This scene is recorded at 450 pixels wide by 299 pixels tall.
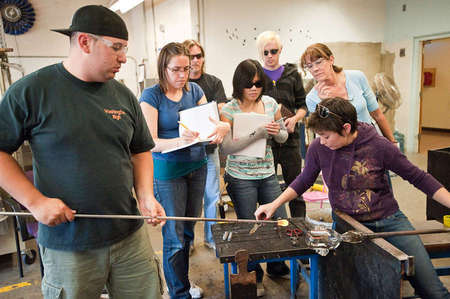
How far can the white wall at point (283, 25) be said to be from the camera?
5.16 metres

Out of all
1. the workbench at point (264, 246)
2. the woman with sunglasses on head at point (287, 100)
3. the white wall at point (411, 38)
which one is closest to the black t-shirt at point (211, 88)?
the woman with sunglasses on head at point (287, 100)

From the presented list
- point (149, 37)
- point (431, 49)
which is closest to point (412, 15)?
point (431, 49)

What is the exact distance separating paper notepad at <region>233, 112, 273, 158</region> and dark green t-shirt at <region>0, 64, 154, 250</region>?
0.87 m

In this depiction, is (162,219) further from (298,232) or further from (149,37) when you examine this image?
(149,37)

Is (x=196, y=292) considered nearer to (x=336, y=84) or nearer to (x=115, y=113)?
(x=115, y=113)

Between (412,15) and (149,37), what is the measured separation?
186 inches

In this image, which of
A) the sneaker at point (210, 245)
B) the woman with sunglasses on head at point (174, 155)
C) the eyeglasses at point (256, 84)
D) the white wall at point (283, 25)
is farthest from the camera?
the white wall at point (283, 25)

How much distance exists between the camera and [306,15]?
223 inches

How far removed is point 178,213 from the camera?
184 centimetres

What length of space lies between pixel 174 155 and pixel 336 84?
1.17m

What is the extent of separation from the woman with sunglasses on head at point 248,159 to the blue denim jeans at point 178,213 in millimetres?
200

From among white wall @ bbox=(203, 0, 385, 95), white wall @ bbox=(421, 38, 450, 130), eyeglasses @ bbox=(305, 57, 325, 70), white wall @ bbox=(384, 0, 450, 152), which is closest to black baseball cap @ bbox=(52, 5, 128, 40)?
eyeglasses @ bbox=(305, 57, 325, 70)

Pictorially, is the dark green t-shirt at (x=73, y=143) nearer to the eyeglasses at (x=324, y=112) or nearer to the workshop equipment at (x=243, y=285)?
the workshop equipment at (x=243, y=285)

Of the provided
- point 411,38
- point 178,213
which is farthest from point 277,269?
point 411,38
